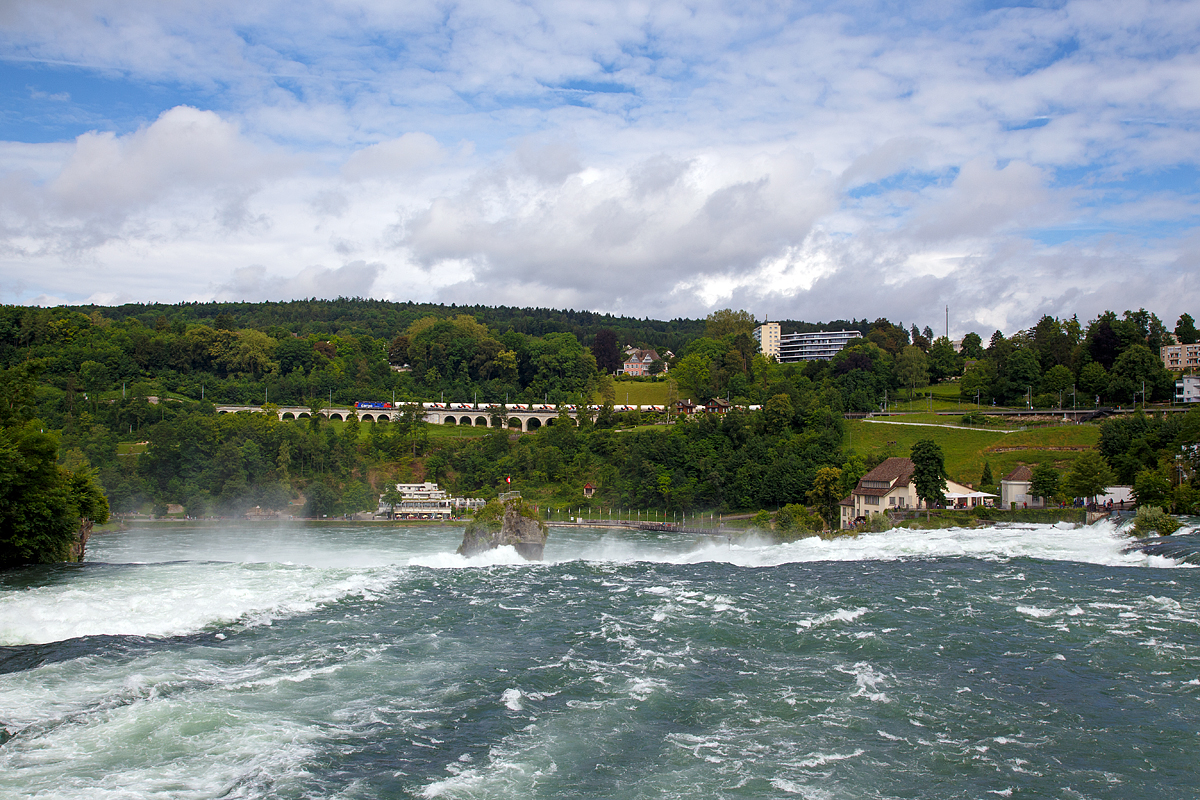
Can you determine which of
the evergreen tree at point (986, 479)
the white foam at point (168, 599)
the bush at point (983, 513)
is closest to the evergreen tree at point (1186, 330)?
the evergreen tree at point (986, 479)

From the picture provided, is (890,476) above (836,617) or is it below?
above

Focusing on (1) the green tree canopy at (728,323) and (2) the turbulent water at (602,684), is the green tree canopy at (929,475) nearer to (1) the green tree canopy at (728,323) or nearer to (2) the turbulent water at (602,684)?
(2) the turbulent water at (602,684)

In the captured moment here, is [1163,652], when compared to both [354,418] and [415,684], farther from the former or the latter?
[354,418]

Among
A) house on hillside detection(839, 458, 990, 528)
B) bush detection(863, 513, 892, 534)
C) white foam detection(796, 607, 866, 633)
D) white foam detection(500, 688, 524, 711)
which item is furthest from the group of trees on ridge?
white foam detection(500, 688, 524, 711)

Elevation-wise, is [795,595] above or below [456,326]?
below

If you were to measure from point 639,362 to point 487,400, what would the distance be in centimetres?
4940

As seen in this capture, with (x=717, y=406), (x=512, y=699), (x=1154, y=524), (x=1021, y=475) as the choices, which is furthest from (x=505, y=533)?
(x=717, y=406)

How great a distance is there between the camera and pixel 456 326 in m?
173

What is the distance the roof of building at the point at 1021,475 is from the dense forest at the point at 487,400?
286 inches

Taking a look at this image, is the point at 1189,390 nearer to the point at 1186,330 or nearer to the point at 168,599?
the point at 1186,330

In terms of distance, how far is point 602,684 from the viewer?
23094 millimetres

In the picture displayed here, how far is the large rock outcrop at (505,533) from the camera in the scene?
168ft

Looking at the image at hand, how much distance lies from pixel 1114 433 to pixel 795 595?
58.2 metres

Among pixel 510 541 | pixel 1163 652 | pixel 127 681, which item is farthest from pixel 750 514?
pixel 127 681
